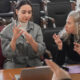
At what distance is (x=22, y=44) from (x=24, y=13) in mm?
317

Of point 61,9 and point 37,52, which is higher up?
point 61,9

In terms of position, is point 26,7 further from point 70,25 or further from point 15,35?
point 70,25

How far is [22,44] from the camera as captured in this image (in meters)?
2.38

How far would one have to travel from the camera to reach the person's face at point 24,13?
2324 mm

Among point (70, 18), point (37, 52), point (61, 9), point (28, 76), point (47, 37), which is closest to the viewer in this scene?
point (28, 76)

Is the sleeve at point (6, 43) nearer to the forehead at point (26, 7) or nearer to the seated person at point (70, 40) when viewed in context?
the forehead at point (26, 7)

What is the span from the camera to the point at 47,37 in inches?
107

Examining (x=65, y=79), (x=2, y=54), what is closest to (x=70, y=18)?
(x=2, y=54)

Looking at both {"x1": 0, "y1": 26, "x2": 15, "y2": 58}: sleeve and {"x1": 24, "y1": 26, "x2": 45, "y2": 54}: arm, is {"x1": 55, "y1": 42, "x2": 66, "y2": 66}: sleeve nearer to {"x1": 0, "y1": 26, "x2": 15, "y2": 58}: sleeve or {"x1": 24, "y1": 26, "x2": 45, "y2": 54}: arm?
{"x1": 24, "y1": 26, "x2": 45, "y2": 54}: arm

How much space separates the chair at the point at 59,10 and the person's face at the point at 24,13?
1.91 meters

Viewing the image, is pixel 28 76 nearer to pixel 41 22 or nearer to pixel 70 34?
pixel 70 34

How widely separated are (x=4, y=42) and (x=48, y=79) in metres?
0.94

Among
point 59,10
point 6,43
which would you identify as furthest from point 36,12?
point 6,43

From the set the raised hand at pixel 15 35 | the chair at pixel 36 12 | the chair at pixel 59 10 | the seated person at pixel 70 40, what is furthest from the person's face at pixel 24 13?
the chair at pixel 59 10
